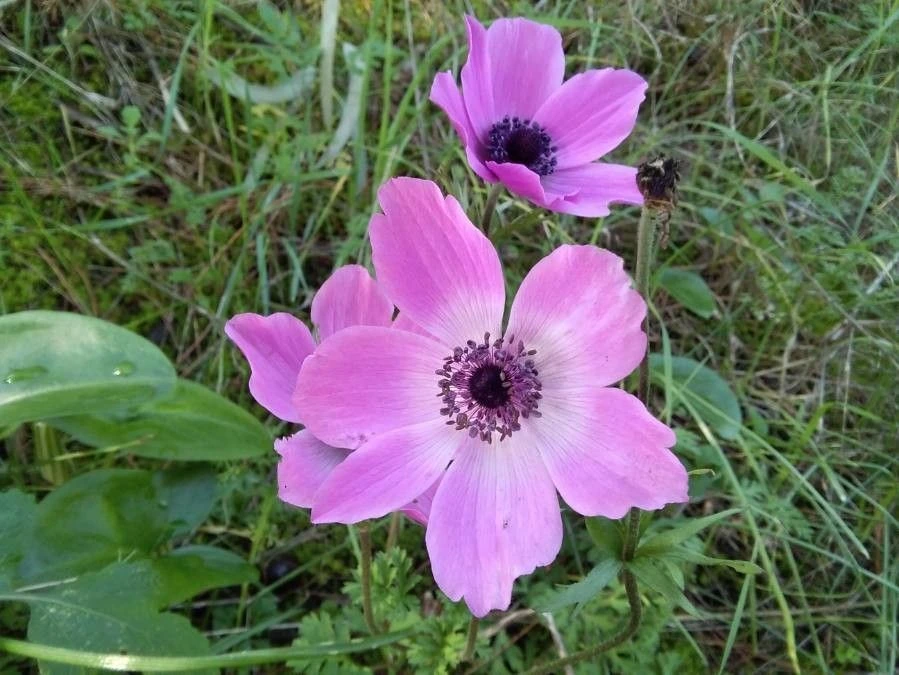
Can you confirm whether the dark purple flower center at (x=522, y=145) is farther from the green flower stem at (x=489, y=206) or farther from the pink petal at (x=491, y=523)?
the pink petal at (x=491, y=523)

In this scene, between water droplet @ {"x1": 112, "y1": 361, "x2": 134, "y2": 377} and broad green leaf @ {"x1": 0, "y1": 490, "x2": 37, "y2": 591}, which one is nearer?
broad green leaf @ {"x1": 0, "y1": 490, "x2": 37, "y2": 591}

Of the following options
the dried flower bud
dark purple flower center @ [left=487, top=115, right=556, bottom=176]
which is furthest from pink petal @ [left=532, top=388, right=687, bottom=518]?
dark purple flower center @ [left=487, top=115, right=556, bottom=176]

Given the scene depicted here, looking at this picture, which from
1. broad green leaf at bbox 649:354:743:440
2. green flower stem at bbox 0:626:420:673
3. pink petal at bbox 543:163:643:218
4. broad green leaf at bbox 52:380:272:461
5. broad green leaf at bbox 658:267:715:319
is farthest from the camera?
broad green leaf at bbox 658:267:715:319

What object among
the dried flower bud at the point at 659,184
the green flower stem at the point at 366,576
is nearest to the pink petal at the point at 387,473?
the green flower stem at the point at 366,576

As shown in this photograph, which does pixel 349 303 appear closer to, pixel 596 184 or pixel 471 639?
pixel 596 184

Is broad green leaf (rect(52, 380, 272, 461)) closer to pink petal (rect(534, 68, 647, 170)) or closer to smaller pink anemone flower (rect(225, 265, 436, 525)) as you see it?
smaller pink anemone flower (rect(225, 265, 436, 525))

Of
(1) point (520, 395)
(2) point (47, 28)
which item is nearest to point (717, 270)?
(1) point (520, 395)

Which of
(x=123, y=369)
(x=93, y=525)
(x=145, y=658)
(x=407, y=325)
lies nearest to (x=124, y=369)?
(x=123, y=369)
